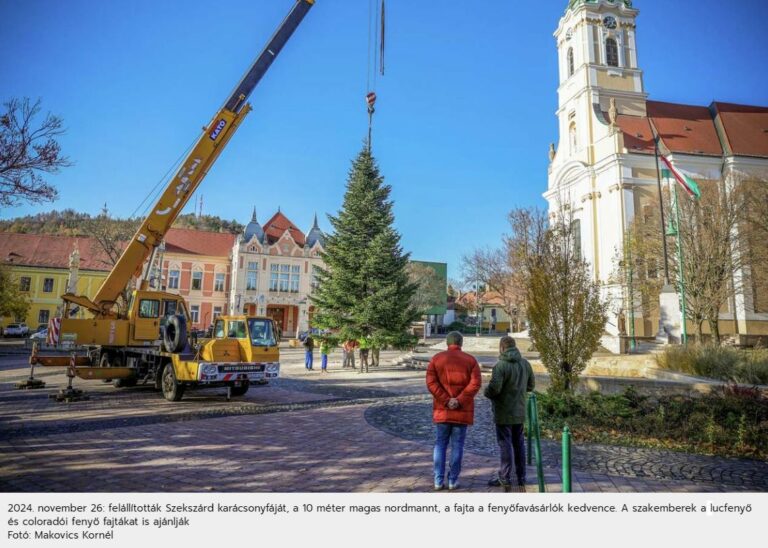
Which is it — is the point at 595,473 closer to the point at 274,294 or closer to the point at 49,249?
the point at 274,294

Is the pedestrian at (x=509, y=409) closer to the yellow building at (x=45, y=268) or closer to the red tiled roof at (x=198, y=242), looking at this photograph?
the red tiled roof at (x=198, y=242)

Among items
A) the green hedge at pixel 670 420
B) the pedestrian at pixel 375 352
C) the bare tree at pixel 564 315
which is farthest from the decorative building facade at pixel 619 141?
the green hedge at pixel 670 420

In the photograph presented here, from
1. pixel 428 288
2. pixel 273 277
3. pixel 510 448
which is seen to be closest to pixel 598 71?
pixel 428 288

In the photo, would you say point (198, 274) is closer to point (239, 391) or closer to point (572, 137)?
point (572, 137)

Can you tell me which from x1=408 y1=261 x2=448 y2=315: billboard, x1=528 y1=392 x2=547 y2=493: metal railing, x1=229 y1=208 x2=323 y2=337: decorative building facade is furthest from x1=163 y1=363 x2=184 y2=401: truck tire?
x1=229 y1=208 x2=323 y2=337: decorative building facade

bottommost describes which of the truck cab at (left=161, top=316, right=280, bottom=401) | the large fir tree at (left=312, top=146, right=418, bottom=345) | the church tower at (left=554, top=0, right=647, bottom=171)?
the truck cab at (left=161, top=316, right=280, bottom=401)

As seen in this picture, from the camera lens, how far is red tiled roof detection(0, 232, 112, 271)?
5200cm

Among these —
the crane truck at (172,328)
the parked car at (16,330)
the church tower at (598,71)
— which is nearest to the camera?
the crane truck at (172,328)

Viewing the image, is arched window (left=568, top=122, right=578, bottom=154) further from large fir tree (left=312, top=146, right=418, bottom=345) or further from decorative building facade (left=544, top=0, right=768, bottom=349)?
large fir tree (left=312, top=146, right=418, bottom=345)

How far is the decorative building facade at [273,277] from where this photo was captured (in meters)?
52.1

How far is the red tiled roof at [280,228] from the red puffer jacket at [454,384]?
53.0 metres

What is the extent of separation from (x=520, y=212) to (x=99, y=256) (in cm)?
4819

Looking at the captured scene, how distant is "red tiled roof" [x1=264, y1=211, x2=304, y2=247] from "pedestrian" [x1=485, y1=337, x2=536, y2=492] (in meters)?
52.9

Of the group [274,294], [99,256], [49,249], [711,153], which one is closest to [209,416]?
[711,153]
